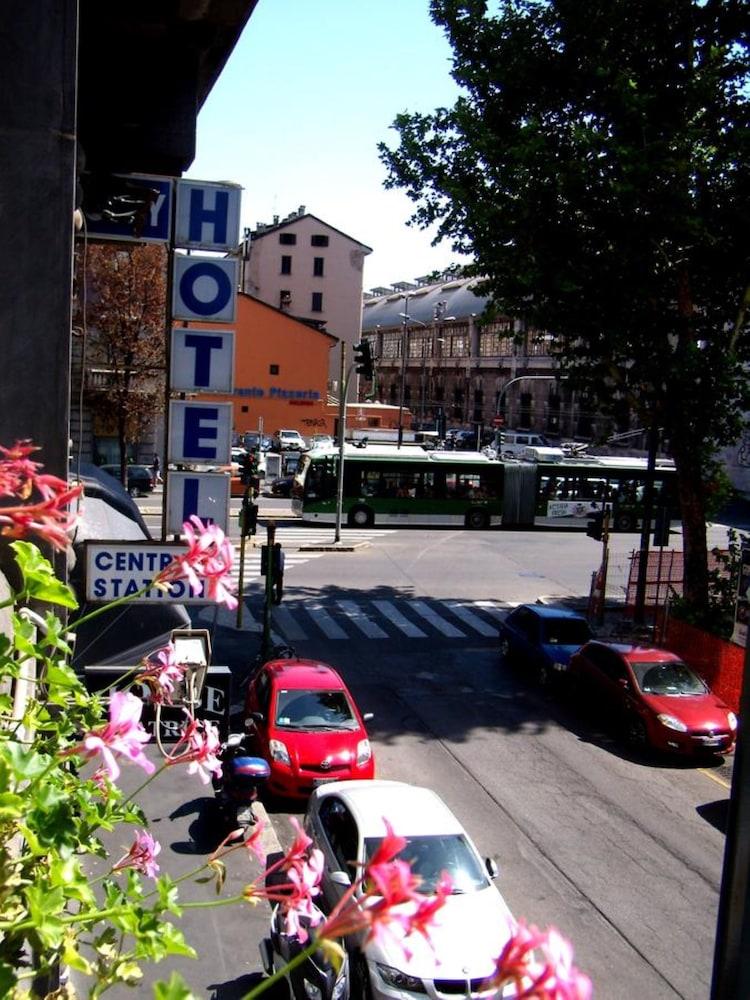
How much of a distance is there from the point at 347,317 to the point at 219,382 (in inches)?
2983

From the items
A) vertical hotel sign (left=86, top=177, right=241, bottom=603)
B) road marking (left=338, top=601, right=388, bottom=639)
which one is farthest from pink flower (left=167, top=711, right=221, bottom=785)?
road marking (left=338, top=601, right=388, bottom=639)

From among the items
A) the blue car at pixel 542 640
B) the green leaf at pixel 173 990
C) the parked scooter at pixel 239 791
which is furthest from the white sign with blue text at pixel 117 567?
the blue car at pixel 542 640

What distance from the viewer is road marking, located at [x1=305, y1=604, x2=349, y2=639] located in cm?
2175

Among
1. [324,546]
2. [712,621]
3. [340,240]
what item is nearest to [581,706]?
[712,621]

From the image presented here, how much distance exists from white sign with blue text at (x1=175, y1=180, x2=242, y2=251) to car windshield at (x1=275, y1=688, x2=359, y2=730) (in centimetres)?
659

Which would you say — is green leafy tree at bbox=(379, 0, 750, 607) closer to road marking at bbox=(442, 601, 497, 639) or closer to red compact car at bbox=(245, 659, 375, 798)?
road marking at bbox=(442, 601, 497, 639)

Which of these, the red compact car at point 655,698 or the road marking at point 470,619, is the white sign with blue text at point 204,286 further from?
the road marking at point 470,619

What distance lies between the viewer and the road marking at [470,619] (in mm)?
22797

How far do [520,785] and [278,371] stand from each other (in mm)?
53634

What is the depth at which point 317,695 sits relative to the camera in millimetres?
14016

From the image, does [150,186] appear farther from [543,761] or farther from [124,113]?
[543,761]

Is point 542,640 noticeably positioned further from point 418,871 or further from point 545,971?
point 545,971

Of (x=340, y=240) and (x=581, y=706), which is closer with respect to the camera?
(x=581, y=706)

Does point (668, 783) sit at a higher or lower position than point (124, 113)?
lower
